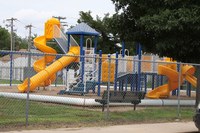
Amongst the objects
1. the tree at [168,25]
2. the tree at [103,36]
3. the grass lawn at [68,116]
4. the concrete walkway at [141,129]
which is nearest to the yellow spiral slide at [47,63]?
the tree at [168,25]

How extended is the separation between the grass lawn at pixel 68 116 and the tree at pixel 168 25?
2772mm

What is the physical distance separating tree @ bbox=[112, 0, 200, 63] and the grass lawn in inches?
109

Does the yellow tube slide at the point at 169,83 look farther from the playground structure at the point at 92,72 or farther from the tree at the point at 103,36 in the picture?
the tree at the point at 103,36

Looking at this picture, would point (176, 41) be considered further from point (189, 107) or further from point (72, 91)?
point (72, 91)

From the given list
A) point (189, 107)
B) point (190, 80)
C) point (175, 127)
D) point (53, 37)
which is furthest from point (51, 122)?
point (53, 37)

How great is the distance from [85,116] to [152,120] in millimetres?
2355

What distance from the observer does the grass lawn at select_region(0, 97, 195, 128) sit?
1261cm

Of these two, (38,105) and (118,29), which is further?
(118,29)

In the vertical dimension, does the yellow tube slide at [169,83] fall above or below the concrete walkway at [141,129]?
above

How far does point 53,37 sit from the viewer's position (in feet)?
92.5

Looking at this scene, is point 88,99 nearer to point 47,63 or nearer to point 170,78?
point 170,78

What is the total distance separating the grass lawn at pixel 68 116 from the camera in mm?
12609

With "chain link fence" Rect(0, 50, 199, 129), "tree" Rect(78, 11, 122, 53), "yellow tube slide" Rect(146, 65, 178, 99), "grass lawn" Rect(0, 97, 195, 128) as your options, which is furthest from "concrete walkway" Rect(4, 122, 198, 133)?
"tree" Rect(78, 11, 122, 53)

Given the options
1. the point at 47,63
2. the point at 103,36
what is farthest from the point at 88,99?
the point at 103,36
